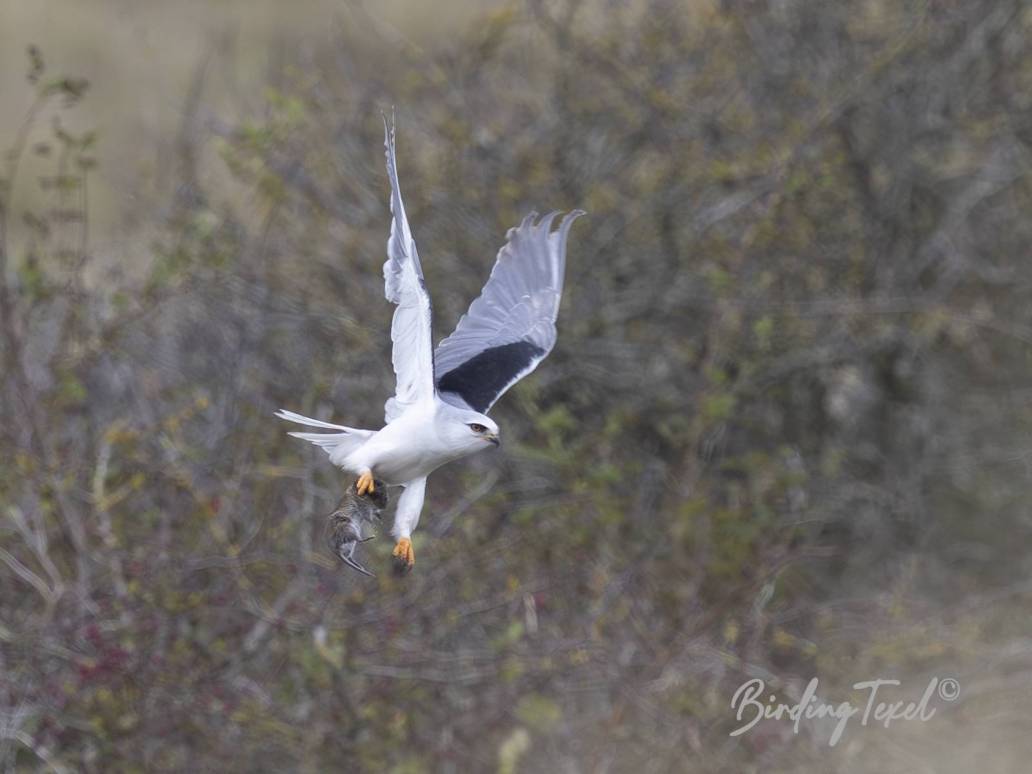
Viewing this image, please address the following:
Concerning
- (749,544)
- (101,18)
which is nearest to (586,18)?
(749,544)

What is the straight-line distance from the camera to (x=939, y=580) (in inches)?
341

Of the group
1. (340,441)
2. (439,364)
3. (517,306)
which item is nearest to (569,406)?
(517,306)

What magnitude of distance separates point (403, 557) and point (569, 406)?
Result: 130 inches

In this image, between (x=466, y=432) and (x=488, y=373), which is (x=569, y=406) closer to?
(x=488, y=373)

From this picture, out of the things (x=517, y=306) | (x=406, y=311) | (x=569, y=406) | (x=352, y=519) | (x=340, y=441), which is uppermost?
(x=569, y=406)

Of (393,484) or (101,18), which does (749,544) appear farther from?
(101,18)

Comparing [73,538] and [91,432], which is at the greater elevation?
[91,432]

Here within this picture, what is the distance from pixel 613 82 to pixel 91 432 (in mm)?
3089

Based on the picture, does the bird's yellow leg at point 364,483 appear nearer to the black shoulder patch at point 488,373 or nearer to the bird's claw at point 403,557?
the bird's claw at point 403,557
